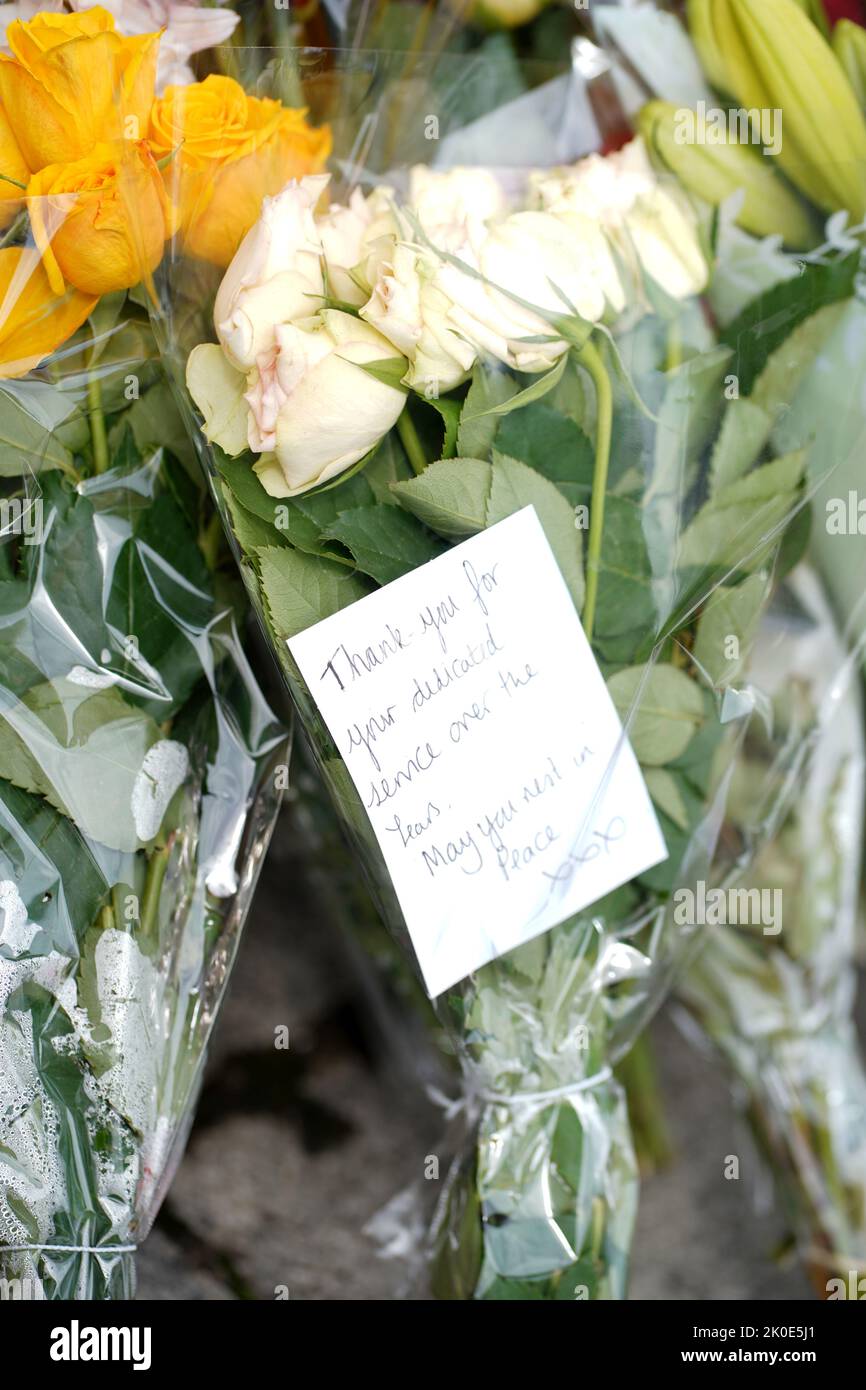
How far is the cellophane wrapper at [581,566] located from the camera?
500 millimetres

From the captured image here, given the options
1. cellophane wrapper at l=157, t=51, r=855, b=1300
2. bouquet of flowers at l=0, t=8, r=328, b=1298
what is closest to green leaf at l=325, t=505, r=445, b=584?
cellophane wrapper at l=157, t=51, r=855, b=1300

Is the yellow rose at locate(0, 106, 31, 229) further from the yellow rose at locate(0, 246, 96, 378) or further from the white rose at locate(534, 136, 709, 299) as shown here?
the white rose at locate(534, 136, 709, 299)

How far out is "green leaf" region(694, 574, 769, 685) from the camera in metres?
0.55

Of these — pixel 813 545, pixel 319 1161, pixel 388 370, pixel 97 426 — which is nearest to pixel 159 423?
pixel 97 426

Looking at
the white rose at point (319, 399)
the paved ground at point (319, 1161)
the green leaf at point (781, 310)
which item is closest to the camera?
the white rose at point (319, 399)

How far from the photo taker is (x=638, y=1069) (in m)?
0.84

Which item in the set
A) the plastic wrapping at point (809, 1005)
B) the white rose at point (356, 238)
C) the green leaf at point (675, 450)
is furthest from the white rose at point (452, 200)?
the plastic wrapping at point (809, 1005)

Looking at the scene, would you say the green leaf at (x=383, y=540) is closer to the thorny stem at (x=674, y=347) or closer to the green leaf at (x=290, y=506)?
the green leaf at (x=290, y=506)

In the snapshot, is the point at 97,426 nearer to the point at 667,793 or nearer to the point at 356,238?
the point at 356,238

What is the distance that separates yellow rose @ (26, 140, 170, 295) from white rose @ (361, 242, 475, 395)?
0.11 metres

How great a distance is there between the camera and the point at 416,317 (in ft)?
1.50

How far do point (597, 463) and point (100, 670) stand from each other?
246mm

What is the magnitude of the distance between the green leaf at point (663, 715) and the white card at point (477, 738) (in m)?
0.02
